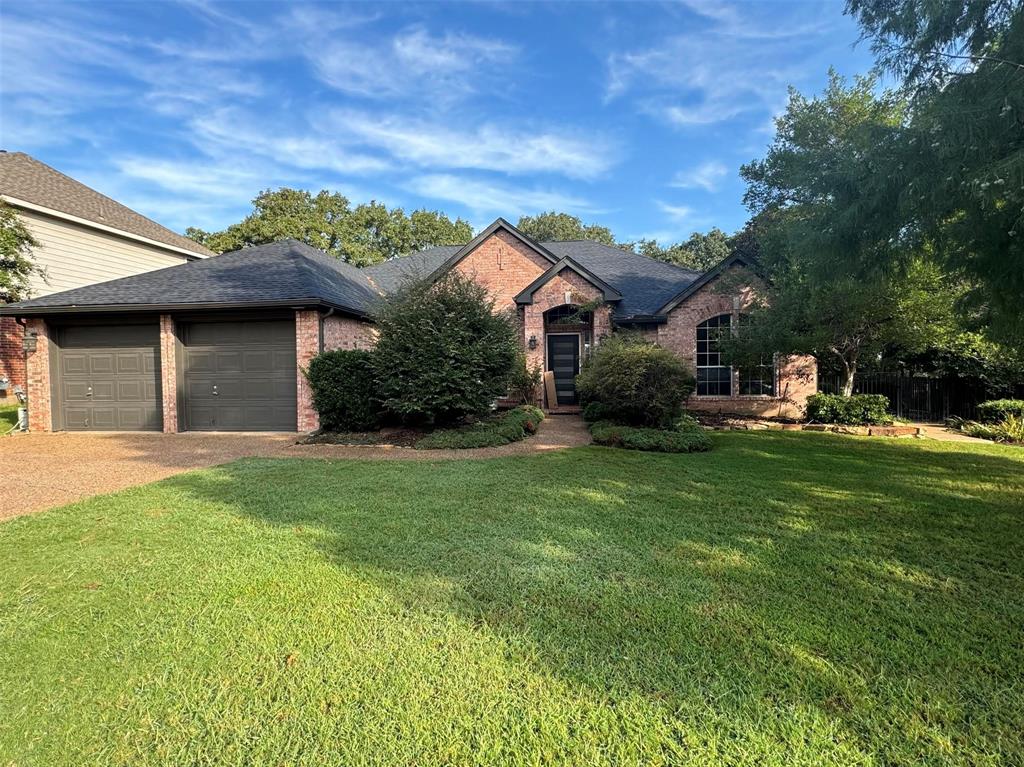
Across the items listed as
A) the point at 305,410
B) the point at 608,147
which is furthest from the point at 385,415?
the point at 608,147

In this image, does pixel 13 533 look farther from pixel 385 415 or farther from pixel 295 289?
pixel 295 289

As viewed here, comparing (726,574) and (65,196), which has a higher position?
(65,196)

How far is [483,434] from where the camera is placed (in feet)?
31.1

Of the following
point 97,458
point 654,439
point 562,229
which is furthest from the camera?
point 562,229

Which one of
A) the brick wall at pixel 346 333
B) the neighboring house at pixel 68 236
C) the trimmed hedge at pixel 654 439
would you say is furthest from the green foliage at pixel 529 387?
the neighboring house at pixel 68 236

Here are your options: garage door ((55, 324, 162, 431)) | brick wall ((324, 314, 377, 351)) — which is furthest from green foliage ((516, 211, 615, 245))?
garage door ((55, 324, 162, 431))

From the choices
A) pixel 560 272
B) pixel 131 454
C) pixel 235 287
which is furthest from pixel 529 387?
pixel 131 454

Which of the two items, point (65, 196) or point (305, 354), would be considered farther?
point (65, 196)

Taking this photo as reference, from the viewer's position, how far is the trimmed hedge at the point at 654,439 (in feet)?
28.7

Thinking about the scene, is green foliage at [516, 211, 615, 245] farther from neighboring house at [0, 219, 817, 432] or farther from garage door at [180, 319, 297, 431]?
garage door at [180, 319, 297, 431]

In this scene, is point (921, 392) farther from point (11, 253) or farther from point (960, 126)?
point (11, 253)

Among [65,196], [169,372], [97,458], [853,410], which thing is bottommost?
[97,458]

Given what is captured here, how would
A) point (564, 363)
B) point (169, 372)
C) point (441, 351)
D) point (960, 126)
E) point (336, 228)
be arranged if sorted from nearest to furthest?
point (960, 126), point (441, 351), point (169, 372), point (564, 363), point (336, 228)

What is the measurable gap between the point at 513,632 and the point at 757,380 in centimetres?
1329
